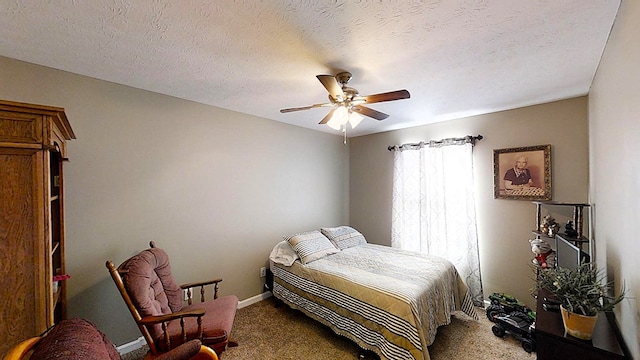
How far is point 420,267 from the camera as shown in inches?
106

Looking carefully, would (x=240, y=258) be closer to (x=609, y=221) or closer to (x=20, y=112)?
(x=20, y=112)

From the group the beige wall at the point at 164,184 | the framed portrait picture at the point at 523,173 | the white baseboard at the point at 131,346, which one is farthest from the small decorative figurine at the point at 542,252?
the white baseboard at the point at 131,346

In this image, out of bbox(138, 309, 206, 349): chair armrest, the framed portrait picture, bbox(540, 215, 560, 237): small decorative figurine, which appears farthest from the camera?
the framed portrait picture

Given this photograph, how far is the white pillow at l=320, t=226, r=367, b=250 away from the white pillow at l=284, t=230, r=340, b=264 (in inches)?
6.0

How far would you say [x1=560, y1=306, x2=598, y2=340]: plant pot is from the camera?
1.32m

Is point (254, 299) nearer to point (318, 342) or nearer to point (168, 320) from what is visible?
point (318, 342)

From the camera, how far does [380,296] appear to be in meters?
2.15

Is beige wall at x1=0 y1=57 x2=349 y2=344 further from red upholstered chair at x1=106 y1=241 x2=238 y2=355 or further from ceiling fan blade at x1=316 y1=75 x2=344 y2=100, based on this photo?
ceiling fan blade at x1=316 y1=75 x2=344 y2=100

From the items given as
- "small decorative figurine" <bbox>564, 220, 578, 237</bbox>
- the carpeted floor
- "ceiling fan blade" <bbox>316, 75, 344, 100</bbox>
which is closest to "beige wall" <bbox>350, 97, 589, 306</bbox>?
"small decorative figurine" <bbox>564, 220, 578, 237</bbox>

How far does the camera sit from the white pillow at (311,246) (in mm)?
2988

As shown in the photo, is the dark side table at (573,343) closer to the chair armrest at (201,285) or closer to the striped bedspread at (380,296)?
the striped bedspread at (380,296)

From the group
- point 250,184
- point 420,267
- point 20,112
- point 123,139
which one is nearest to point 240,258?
point 250,184

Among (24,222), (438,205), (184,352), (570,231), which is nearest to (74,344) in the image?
(184,352)

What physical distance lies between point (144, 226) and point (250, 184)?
1.23 m
